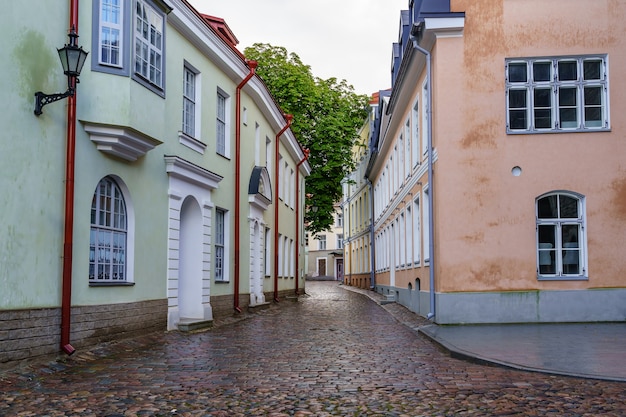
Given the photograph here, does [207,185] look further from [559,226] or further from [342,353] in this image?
[559,226]

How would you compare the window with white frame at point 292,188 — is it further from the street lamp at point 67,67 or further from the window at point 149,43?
the street lamp at point 67,67

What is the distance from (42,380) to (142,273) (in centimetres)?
481

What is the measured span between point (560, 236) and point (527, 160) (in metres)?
1.80

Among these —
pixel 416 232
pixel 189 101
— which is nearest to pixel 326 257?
pixel 416 232

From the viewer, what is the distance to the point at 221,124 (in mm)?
18812

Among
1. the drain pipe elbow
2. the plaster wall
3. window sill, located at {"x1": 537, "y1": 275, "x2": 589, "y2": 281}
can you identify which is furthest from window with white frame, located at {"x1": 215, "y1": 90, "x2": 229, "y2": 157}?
the drain pipe elbow

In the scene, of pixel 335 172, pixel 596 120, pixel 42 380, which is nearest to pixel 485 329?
pixel 596 120

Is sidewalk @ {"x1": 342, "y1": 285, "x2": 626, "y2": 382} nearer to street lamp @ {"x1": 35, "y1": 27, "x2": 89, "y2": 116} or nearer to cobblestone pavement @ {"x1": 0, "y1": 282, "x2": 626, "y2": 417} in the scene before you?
cobblestone pavement @ {"x1": 0, "y1": 282, "x2": 626, "y2": 417}

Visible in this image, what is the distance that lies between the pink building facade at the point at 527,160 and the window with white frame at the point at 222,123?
5479mm

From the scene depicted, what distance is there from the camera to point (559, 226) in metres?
15.8

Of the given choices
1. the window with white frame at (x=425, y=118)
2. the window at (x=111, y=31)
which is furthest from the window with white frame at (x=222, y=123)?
the window at (x=111, y=31)

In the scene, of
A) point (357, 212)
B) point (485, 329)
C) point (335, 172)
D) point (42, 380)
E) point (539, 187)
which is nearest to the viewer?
point (42, 380)

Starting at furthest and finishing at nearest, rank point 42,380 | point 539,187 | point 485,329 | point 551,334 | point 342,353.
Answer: point 539,187
point 485,329
point 551,334
point 342,353
point 42,380

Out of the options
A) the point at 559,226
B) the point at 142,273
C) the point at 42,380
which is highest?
the point at 559,226
